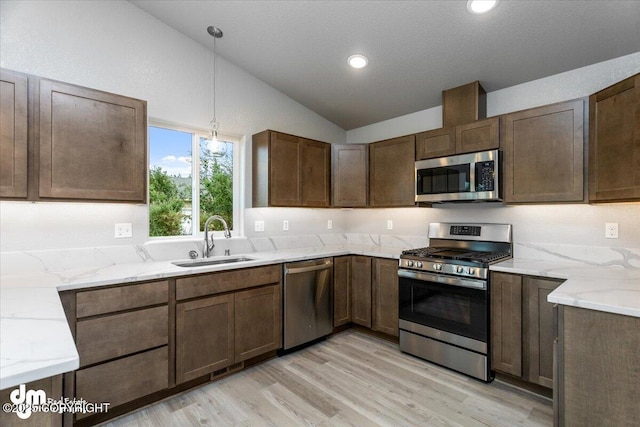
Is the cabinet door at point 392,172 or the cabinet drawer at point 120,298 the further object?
the cabinet door at point 392,172

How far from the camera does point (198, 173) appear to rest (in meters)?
3.16

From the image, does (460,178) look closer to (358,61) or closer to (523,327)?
(523,327)

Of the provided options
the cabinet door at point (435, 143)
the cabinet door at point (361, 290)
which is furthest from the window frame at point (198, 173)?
the cabinet door at point (435, 143)

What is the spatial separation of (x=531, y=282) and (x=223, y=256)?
2644mm

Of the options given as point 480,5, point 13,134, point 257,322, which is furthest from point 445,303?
point 13,134

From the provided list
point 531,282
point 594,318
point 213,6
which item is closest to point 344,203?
point 531,282

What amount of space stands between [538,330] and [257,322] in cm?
218

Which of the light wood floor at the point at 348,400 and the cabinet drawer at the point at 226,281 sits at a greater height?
the cabinet drawer at the point at 226,281

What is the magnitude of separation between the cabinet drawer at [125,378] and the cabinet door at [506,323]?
2.49 metres

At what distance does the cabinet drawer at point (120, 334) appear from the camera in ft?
6.32

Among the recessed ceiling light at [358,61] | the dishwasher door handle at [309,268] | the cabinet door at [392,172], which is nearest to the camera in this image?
the recessed ceiling light at [358,61]

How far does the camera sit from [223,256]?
313 centimetres

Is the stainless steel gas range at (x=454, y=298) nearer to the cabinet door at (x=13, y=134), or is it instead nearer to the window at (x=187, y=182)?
the window at (x=187, y=182)

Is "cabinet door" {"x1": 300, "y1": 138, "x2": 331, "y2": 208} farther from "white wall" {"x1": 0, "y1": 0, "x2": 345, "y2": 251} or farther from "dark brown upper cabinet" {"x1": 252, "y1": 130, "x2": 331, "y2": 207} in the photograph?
"white wall" {"x1": 0, "y1": 0, "x2": 345, "y2": 251}
